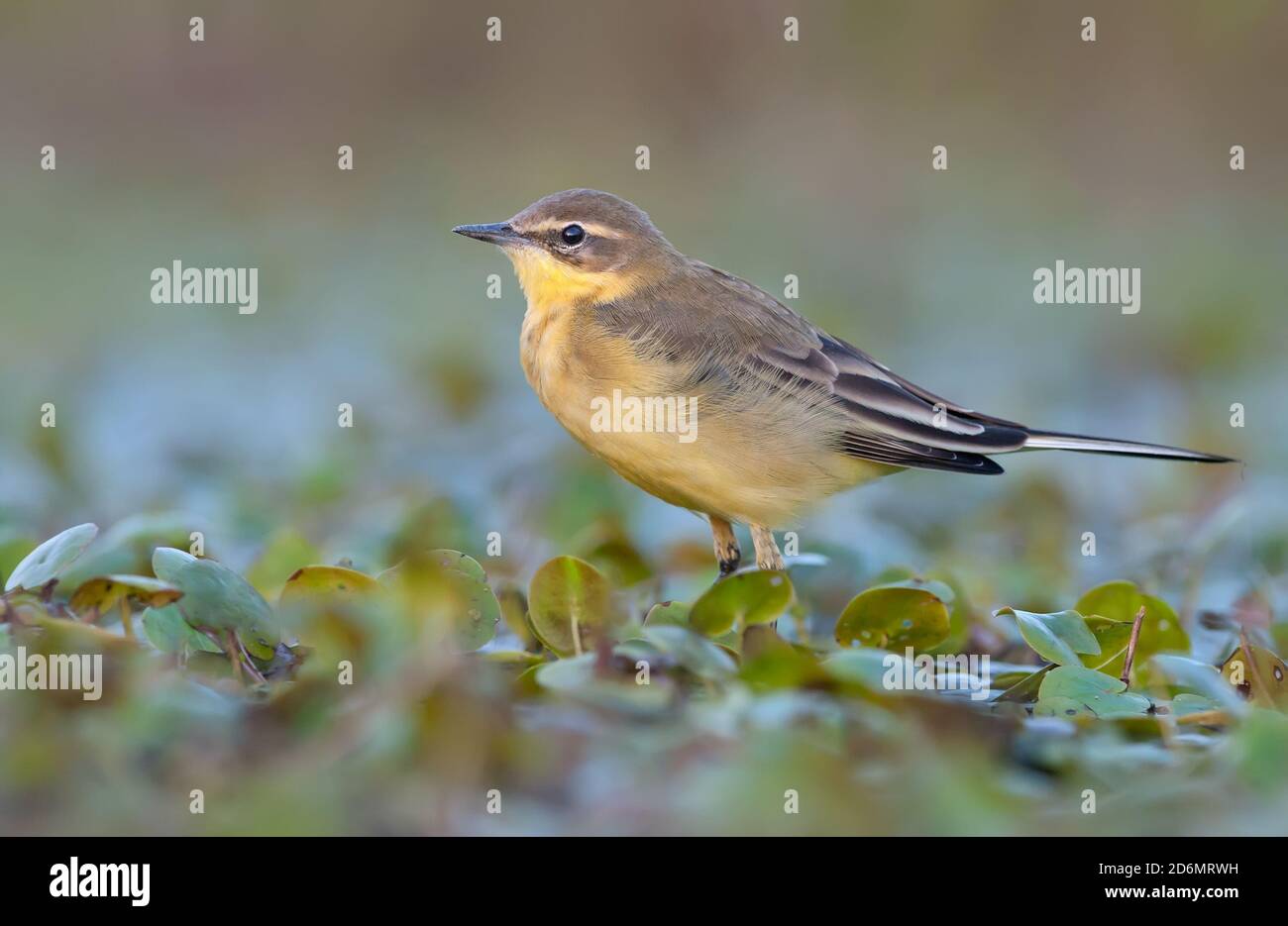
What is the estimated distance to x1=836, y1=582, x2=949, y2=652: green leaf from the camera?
6.47 metres

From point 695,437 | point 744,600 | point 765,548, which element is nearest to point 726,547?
point 765,548

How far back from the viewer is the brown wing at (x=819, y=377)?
7824 millimetres

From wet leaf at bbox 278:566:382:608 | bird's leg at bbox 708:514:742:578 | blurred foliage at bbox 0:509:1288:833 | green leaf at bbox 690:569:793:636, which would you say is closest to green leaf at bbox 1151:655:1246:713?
blurred foliage at bbox 0:509:1288:833

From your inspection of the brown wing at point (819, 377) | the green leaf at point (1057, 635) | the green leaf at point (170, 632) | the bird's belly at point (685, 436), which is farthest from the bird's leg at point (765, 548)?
the green leaf at point (170, 632)

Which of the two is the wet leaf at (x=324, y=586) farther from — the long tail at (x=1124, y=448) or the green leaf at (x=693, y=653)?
the long tail at (x=1124, y=448)

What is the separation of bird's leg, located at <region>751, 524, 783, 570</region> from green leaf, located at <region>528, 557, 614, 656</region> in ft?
Answer: 5.91

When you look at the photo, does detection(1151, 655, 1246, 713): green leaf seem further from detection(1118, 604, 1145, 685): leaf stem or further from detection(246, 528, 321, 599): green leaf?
detection(246, 528, 321, 599): green leaf

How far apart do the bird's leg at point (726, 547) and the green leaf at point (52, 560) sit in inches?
134

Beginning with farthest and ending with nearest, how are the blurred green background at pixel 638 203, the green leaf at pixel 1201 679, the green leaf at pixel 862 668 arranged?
the blurred green background at pixel 638 203 → the green leaf at pixel 1201 679 → the green leaf at pixel 862 668

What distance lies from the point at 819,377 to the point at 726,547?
107cm

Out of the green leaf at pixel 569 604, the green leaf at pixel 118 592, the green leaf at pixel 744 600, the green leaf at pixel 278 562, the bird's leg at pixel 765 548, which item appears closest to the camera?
the green leaf at pixel 118 592

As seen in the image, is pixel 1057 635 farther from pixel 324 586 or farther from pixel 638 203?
pixel 638 203

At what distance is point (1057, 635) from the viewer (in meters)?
6.35

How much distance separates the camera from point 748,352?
794 centimetres
